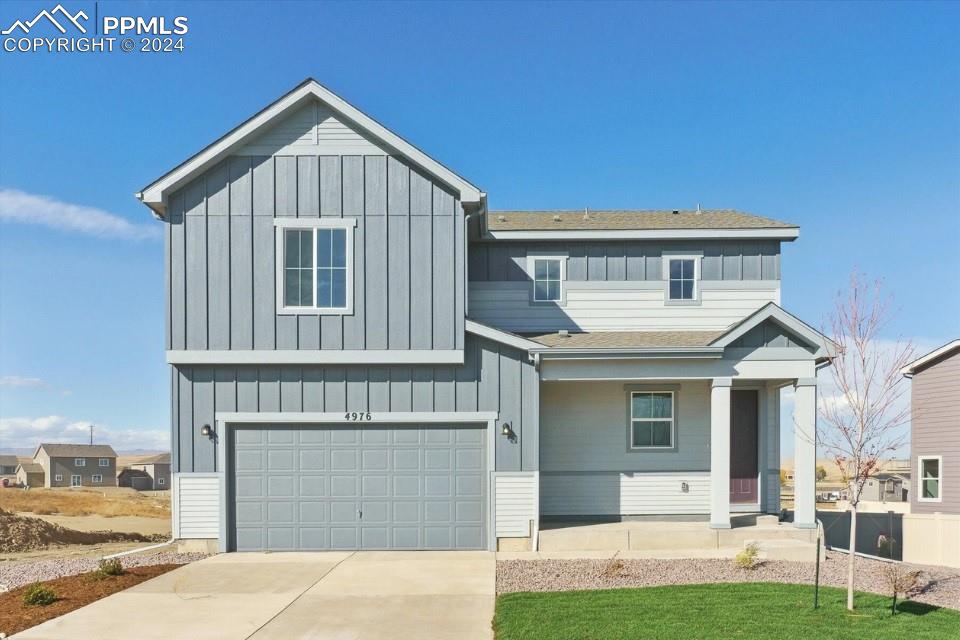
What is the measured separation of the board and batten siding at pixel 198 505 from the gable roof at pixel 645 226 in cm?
734

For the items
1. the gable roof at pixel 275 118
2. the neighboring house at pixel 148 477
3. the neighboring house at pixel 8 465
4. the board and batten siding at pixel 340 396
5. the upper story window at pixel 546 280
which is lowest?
the neighboring house at pixel 8 465

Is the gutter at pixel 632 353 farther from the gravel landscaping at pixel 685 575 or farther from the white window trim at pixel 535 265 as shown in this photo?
the gravel landscaping at pixel 685 575

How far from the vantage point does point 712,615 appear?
892 cm

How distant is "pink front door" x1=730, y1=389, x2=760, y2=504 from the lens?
15.9m

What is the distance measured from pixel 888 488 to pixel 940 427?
1749cm

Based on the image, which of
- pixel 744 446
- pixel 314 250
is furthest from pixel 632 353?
pixel 314 250

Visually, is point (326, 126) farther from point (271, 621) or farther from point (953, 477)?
point (953, 477)

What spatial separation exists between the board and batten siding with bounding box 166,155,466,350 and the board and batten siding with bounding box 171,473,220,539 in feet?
7.70

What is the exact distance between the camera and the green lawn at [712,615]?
26.9 ft

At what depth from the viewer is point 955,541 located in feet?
43.3

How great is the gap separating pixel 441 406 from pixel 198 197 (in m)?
5.63

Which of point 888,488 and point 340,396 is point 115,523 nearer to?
point 340,396

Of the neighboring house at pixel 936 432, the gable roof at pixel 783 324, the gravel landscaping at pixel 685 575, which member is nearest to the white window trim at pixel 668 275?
the gable roof at pixel 783 324

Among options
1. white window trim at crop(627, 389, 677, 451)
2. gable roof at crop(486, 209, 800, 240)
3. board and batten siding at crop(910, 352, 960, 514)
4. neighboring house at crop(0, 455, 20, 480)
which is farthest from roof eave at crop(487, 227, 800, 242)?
neighboring house at crop(0, 455, 20, 480)
